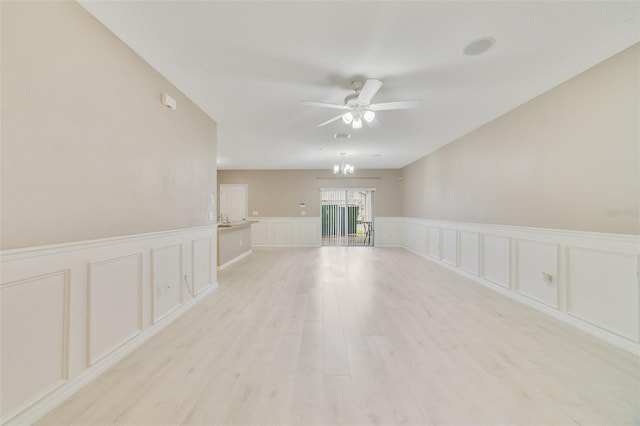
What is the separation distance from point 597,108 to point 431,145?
10.2 feet

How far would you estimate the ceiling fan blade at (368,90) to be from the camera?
2.40m

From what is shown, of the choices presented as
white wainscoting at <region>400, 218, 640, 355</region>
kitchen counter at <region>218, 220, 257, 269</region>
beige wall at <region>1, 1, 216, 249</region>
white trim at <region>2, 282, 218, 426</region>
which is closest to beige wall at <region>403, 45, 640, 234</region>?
white wainscoting at <region>400, 218, 640, 355</region>

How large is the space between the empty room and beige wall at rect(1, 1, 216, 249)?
0.01 m

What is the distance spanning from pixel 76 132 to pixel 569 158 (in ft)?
14.7

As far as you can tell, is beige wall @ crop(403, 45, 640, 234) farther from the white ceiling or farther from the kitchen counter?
the kitchen counter

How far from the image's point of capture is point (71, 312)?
1.68 meters

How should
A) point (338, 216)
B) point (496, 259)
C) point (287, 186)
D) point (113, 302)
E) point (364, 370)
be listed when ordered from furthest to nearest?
1. point (338, 216)
2. point (287, 186)
3. point (496, 259)
4. point (113, 302)
5. point (364, 370)

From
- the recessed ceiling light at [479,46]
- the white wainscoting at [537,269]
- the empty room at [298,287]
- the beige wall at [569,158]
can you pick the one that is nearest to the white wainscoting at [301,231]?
the beige wall at [569,158]

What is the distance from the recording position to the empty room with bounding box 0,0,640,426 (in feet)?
4.94

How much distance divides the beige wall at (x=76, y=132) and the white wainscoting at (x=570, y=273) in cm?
435

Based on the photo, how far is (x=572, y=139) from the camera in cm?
274

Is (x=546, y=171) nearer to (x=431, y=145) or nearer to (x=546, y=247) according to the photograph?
(x=546, y=247)

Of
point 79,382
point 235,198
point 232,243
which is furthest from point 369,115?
point 235,198

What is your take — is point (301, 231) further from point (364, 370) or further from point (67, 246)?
point (67, 246)
